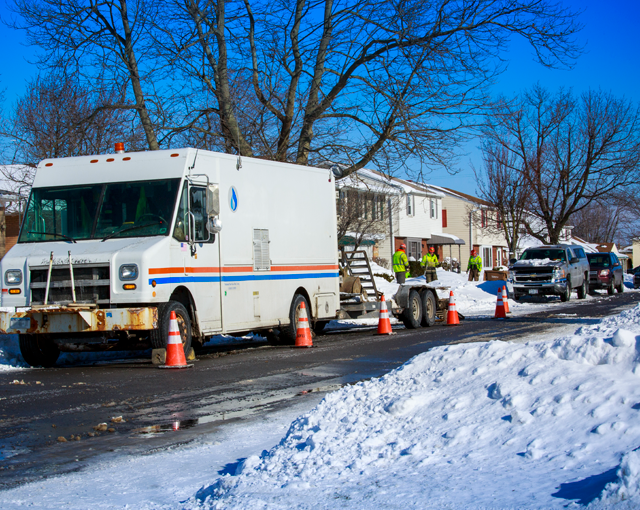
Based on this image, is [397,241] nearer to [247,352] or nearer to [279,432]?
[247,352]

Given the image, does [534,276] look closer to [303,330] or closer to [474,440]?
[303,330]

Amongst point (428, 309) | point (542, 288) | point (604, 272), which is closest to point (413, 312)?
point (428, 309)

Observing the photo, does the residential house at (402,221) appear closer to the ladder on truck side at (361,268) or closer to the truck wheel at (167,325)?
the ladder on truck side at (361,268)

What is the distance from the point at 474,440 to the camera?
4930 mm

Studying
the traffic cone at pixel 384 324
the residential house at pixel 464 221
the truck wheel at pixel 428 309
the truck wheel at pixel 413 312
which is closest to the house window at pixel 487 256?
the residential house at pixel 464 221

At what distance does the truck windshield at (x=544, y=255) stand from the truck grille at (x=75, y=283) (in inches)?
861

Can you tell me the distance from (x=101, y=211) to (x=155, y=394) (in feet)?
13.5

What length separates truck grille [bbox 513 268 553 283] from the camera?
94.9 feet

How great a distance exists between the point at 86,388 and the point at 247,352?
15.2 feet

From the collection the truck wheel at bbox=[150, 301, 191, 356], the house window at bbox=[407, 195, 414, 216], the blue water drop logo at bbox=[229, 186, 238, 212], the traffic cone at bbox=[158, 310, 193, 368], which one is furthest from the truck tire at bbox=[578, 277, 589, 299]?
the house window at bbox=[407, 195, 414, 216]

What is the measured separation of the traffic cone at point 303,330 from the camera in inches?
559

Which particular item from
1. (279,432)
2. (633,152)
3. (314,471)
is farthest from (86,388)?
(633,152)

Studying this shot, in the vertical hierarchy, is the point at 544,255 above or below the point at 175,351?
above

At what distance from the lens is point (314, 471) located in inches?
187
